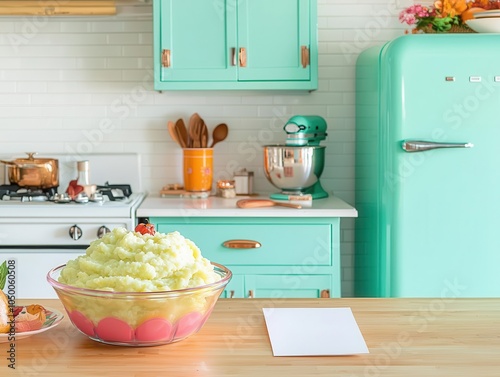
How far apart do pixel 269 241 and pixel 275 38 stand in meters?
1.09

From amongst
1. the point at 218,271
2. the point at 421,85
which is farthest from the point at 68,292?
the point at 421,85

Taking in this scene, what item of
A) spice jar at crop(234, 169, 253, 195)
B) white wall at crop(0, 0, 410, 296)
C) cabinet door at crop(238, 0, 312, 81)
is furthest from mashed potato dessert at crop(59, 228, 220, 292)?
white wall at crop(0, 0, 410, 296)

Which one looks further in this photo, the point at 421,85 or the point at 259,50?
the point at 259,50

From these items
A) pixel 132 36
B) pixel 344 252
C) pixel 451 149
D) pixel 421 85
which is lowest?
pixel 344 252

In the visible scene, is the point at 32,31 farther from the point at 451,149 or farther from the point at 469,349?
the point at 469,349

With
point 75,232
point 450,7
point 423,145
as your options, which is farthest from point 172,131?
point 450,7

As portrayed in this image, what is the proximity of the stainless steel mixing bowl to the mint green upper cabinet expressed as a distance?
1.18 feet

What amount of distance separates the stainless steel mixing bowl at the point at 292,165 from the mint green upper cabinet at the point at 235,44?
0.36m

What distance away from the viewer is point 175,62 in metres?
3.93

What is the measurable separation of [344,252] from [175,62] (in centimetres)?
145

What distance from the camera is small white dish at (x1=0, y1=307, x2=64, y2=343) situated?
1555 millimetres

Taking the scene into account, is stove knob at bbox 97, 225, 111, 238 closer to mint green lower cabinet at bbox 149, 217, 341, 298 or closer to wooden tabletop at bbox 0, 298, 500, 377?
mint green lower cabinet at bbox 149, 217, 341, 298

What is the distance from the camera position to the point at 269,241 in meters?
3.64

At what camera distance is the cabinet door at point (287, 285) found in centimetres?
365
